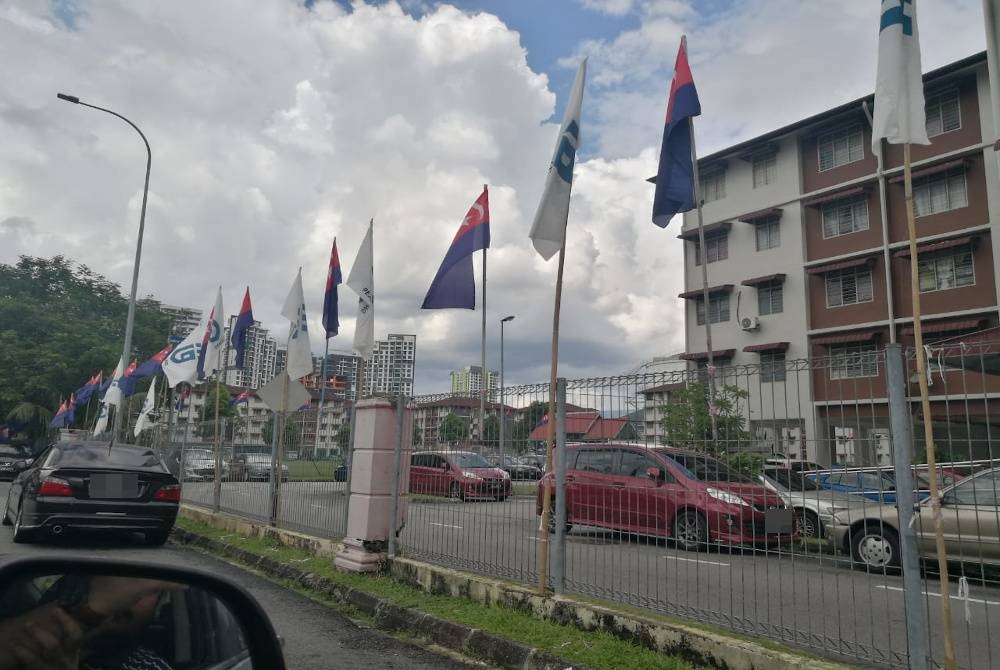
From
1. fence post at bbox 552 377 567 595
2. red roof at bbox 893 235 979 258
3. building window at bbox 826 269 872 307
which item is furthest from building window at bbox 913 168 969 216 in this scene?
fence post at bbox 552 377 567 595

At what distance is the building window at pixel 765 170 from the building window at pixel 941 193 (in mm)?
5700

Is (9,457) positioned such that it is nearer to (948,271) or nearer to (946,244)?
(946,244)

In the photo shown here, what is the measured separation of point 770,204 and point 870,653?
29450mm

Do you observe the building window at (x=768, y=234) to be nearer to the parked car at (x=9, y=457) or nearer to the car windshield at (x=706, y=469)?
the car windshield at (x=706, y=469)

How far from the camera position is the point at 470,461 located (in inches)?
298

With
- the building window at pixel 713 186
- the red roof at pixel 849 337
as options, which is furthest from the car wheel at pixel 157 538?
the building window at pixel 713 186

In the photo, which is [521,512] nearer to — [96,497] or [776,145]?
[96,497]

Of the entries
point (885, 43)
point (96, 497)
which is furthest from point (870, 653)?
point (96, 497)

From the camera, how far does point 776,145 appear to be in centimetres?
3144

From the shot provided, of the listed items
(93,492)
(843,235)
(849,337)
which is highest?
(843,235)

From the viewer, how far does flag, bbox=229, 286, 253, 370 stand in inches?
580

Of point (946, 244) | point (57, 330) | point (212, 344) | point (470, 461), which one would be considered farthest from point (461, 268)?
point (57, 330)

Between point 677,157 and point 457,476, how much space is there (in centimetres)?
385

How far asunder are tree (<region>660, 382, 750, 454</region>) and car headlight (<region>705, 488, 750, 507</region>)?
0.93 ft
